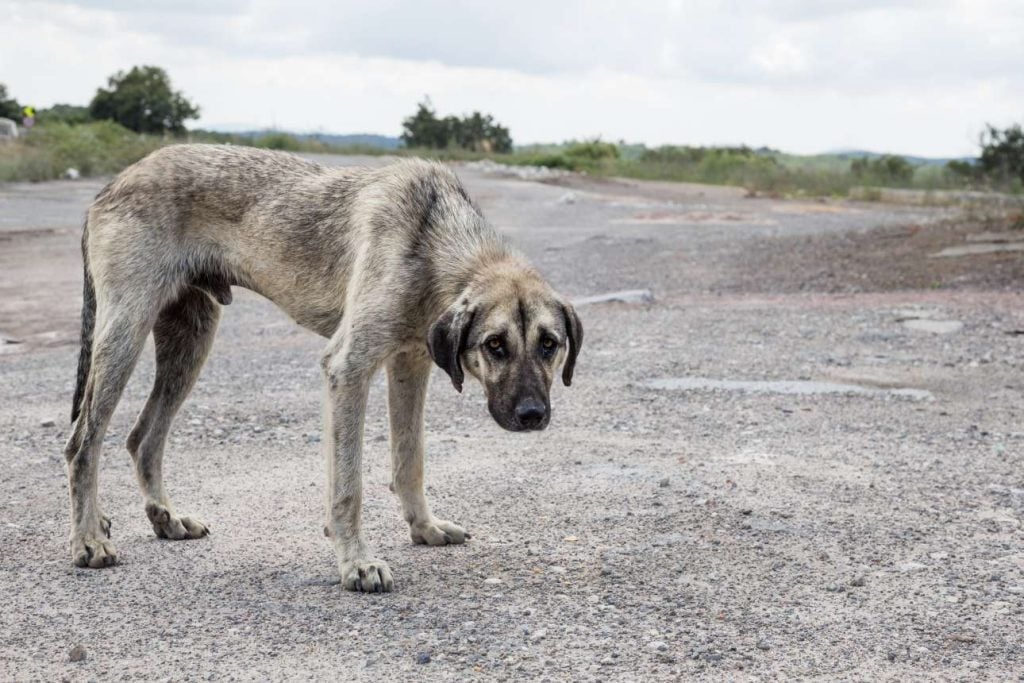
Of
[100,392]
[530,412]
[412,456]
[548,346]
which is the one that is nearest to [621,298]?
[412,456]

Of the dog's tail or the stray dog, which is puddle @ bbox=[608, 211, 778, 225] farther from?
the dog's tail

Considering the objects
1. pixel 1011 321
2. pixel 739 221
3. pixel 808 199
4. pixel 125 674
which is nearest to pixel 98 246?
pixel 125 674

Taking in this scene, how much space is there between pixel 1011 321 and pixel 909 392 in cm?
372

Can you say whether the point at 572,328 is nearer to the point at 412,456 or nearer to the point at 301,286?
the point at 412,456

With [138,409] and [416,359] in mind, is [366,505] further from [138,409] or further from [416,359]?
[138,409]

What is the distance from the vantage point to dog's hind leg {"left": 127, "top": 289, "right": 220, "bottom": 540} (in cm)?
584

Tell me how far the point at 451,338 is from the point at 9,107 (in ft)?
171

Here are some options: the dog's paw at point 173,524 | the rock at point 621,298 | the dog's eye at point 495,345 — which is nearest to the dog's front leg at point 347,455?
the dog's eye at point 495,345

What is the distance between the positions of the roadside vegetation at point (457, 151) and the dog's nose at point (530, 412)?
26.6m

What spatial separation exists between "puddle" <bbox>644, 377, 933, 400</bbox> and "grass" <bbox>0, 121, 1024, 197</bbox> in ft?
76.3

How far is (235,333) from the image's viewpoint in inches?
473

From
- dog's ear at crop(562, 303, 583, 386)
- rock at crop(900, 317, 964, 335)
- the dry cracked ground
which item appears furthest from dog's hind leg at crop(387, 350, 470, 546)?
rock at crop(900, 317, 964, 335)

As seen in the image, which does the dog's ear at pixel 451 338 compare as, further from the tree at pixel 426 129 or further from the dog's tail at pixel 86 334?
the tree at pixel 426 129

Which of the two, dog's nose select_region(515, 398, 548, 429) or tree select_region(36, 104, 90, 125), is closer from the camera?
dog's nose select_region(515, 398, 548, 429)
